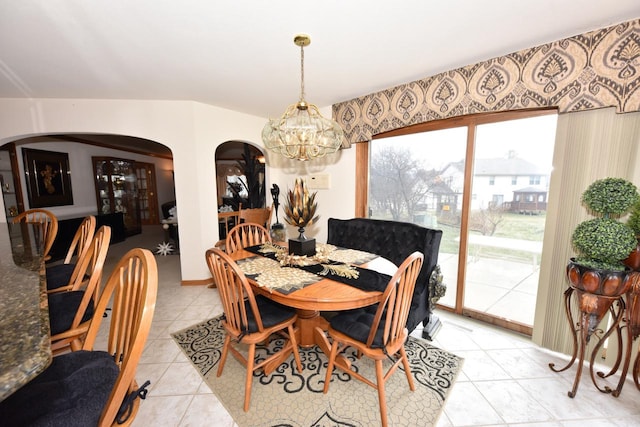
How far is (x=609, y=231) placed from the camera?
150cm

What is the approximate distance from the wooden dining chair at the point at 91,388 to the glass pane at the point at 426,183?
2.65 m

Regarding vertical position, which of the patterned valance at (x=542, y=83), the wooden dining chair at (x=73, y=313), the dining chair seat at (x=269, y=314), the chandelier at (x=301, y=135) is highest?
the patterned valance at (x=542, y=83)

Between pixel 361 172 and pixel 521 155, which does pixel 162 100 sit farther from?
pixel 521 155

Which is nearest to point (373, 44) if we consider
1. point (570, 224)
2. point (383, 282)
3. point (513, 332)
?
point (383, 282)

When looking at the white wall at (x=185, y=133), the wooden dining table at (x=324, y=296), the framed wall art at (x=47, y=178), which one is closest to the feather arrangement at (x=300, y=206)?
the wooden dining table at (x=324, y=296)

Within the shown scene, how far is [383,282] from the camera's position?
1615 millimetres

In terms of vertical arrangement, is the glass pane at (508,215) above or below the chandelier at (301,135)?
below

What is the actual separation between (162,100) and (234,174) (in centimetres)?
581

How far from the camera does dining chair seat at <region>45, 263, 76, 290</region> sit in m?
1.68

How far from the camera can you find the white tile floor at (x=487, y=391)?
58.5 inches

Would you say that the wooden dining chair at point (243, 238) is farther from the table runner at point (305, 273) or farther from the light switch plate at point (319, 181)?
the light switch plate at point (319, 181)

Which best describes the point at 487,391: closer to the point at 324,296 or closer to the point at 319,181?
the point at 324,296

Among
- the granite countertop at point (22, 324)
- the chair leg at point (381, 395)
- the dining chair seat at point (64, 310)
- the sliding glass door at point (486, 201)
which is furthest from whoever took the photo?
the sliding glass door at point (486, 201)

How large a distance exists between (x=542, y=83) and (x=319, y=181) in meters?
2.47
